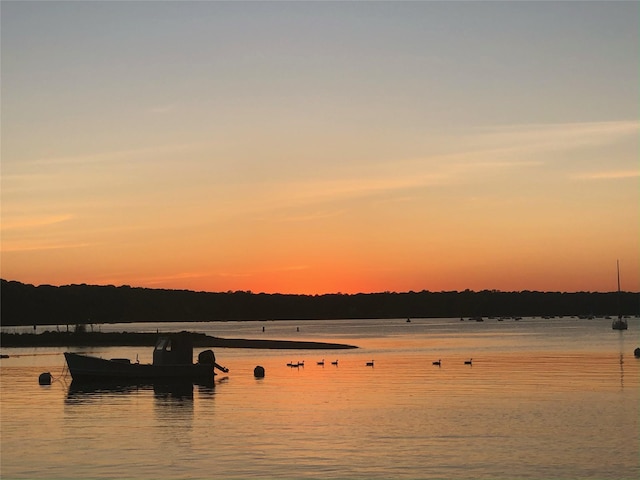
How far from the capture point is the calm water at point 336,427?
33.6 m

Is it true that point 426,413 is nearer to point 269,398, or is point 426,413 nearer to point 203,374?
point 269,398

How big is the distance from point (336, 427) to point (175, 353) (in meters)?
30.7

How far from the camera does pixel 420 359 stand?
103875mm

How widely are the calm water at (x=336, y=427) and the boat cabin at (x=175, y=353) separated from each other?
3254 mm

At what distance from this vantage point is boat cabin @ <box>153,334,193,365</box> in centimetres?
7162

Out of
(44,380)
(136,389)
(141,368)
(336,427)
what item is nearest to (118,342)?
(44,380)

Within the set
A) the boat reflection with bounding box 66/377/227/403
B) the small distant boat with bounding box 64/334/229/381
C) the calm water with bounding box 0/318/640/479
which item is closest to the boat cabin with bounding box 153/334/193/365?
the small distant boat with bounding box 64/334/229/381

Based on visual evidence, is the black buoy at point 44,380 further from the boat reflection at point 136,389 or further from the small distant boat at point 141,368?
the small distant boat at point 141,368

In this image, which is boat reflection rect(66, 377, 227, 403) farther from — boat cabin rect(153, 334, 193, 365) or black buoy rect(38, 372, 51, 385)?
black buoy rect(38, 372, 51, 385)

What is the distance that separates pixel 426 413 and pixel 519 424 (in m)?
5.95

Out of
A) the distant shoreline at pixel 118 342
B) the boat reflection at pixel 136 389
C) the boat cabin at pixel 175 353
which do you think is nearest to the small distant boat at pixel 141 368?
the boat cabin at pixel 175 353

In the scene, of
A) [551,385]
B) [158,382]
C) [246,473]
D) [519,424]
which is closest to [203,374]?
[158,382]

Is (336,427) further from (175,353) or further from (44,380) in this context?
(44,380)

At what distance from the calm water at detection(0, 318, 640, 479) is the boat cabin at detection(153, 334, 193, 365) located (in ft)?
10.7
